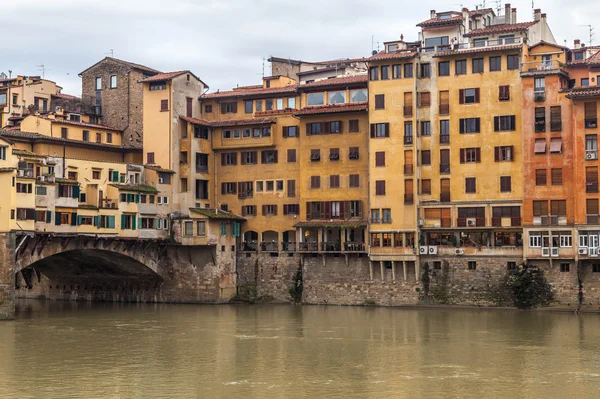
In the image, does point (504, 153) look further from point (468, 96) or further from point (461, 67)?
point (461, 67)

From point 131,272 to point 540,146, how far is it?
3277 cm

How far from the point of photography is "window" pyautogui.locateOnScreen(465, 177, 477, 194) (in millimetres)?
72750

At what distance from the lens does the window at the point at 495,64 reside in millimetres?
72125

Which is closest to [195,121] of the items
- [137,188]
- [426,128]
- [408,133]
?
[137,188]

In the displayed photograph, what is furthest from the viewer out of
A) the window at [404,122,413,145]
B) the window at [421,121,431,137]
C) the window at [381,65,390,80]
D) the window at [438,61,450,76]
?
the window at [381,65,390,80]

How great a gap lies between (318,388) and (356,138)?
38.0 m

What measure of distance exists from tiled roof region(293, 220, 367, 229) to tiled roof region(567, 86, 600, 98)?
57.5ft

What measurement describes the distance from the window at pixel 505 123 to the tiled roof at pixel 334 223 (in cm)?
1197

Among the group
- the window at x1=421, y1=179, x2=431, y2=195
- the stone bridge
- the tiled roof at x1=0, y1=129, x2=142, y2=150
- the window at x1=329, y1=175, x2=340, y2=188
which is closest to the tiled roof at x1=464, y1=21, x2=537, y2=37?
the window at x1=421, y1=179, x2=431, y2=195

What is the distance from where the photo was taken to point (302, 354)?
169 ft

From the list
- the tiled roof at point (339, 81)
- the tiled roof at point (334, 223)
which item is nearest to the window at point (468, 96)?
the tiled roof at point (339, 81)

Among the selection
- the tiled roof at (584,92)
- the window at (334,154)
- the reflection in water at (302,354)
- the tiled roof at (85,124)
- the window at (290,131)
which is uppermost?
the tiled roof at (85,124)

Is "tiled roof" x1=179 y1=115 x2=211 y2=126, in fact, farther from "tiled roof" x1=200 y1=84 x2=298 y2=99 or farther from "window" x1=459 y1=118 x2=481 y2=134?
"window" x1=459 y1=118 x2=481 y2=134

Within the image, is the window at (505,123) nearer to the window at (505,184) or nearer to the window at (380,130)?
the window at (505,184)
